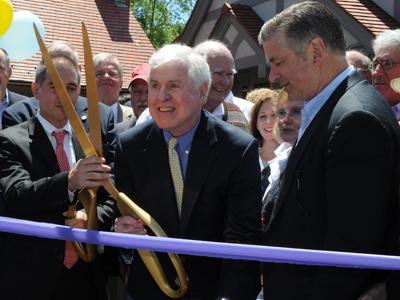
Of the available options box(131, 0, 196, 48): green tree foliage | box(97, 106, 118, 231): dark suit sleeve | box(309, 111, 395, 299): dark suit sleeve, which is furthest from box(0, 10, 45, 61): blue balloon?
box(131, 0, 196, 48): green tree foliage

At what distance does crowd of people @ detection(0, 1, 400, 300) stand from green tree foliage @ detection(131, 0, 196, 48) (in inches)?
1567

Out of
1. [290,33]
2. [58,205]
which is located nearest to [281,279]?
[290,33]

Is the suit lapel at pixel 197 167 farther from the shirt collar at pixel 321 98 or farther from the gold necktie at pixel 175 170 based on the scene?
the shirt collar at pixel 321 98

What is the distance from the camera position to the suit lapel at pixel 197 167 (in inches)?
111

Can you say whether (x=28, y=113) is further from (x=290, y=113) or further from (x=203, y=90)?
(x=290, y=113)

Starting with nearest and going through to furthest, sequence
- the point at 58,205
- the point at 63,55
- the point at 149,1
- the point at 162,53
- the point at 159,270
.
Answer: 1. the point at 159,270
2. the point at 162,53
3. the point at 58,205
4. the point at 63,55
5. the point at 149,1

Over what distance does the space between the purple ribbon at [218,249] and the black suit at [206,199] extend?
0.43 meters

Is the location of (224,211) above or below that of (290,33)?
below

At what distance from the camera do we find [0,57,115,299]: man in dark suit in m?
3.17

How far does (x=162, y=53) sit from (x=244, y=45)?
41.5ft

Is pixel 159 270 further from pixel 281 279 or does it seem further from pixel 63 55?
pixel 63 55

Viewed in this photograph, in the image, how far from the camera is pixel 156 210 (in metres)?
2.87

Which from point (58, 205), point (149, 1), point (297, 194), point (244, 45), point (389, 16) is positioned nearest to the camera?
point (297, 194)

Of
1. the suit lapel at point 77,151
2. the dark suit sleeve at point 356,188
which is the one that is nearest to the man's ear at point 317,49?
the dark suit sleeve at point 356,188
